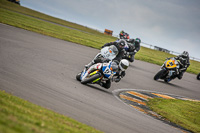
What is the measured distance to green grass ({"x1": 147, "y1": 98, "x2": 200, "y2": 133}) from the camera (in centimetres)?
884

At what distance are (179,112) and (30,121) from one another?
774 centimetres

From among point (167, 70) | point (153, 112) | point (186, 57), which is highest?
point (186, 57)

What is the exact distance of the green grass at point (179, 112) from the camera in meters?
8.84

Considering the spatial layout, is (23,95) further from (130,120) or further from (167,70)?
(167,70)

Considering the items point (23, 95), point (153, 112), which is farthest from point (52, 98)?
point (153, 112)

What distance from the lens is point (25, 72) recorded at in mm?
8938

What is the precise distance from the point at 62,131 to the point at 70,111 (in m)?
1.95

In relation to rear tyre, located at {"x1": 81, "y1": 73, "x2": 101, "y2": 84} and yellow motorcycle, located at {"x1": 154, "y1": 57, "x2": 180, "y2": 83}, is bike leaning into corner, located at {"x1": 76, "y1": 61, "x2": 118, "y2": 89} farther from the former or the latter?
yellow motorcycle, located at {"x1": 154, "y1": 57, "x2": 180, "y2": 83}

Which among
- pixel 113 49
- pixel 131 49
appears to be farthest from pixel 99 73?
pixel 131 49

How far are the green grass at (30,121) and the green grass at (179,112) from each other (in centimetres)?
484

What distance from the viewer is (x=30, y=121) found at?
12.7 feet

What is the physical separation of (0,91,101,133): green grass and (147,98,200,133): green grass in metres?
4.84

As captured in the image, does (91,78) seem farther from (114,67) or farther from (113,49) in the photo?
(113,49)

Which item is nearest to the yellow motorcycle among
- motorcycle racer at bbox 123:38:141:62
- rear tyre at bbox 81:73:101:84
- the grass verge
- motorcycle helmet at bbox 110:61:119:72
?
motorcycle racer at bbox 123:38:141:62
